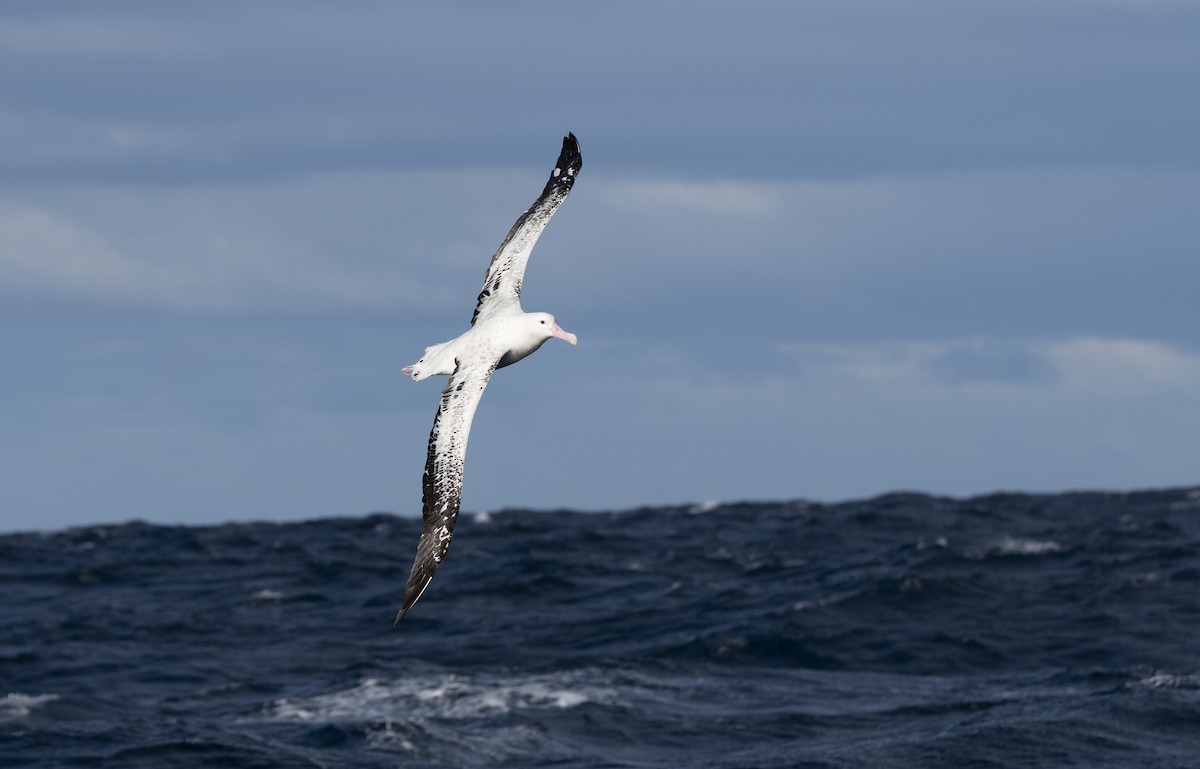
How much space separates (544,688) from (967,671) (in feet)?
30.1

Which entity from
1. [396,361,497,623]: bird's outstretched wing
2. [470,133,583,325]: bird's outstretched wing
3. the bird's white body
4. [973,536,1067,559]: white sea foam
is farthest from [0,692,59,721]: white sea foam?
[973,536,1067,559]: white sea foam

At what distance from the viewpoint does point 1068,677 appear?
112 feet

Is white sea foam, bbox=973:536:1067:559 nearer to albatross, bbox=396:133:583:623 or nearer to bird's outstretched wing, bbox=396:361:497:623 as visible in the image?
albatross, bbox=396:133:583:623

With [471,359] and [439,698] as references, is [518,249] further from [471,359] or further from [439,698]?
[439,698]

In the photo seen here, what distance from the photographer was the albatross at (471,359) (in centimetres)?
1670

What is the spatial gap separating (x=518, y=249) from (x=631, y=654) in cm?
1909

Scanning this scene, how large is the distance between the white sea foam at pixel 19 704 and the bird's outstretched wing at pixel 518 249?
17553 mm

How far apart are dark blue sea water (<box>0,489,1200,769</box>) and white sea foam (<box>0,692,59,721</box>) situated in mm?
75

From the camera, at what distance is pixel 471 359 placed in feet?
58.6

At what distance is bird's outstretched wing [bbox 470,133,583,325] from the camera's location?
766 inches

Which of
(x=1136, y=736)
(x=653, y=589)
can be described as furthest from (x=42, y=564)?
(x=1136, y=736)

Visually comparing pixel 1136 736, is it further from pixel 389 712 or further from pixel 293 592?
pixel 293 592

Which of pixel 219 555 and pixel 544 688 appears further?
pixel 219 555

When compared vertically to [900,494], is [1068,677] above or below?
below
